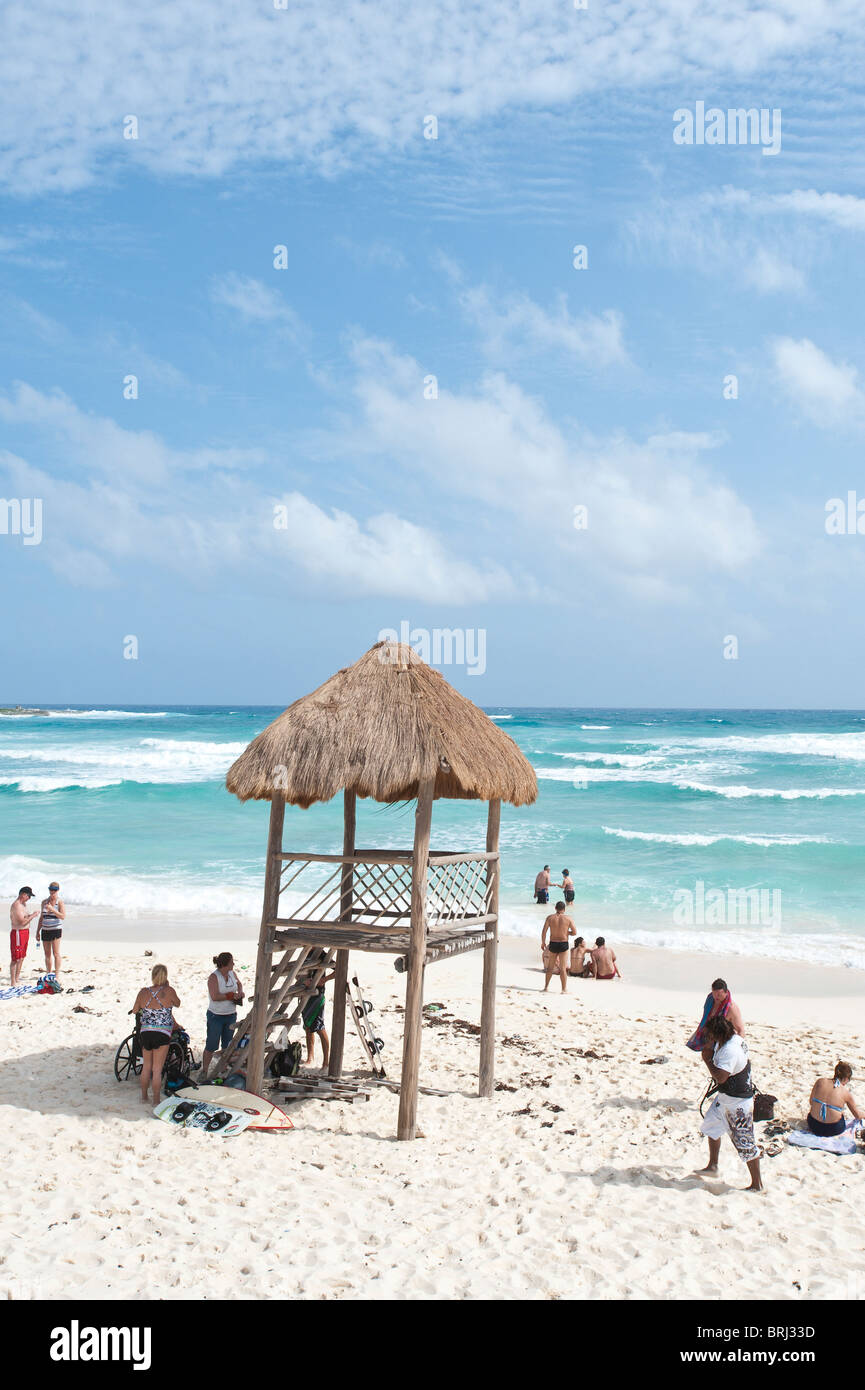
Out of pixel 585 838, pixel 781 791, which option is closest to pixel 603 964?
pixel 585 838

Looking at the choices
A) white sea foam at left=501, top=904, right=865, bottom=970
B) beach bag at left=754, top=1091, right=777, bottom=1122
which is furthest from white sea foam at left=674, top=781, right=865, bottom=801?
beach bag at left=754, top=1091, right=777, bottom=1122

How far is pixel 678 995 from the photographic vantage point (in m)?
15.2

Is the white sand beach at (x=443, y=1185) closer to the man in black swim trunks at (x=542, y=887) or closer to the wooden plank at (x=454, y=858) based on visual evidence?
the wooden plank at (x=454, y=858)

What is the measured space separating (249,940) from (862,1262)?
45.4ft

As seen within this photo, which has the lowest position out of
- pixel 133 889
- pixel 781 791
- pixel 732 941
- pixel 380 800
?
pixel 133 889

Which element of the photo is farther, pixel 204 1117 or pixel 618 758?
pixel 618 758

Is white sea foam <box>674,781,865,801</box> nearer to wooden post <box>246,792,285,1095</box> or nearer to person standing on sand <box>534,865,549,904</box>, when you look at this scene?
person standing on sand <box>534,865,549,904</box>

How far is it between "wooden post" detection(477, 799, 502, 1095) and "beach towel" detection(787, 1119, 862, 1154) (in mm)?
3031

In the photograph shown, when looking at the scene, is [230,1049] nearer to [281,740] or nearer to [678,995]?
[281,740]

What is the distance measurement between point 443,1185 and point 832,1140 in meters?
3.64

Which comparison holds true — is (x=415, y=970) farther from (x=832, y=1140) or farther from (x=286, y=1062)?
(x=832, y=1140)

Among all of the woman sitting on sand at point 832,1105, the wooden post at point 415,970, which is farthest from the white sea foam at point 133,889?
the woman sitting on sand at point 832,1105

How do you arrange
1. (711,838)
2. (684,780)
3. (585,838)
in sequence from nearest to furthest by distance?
(585,838) < (711,838) < (684,780)

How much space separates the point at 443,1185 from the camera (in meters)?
7.70
